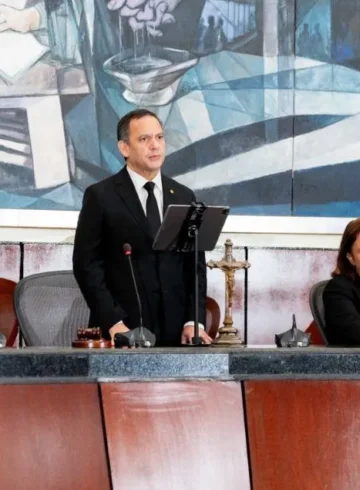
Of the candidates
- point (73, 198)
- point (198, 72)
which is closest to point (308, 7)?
point (198, 72)

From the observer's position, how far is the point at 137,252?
4.00 meters

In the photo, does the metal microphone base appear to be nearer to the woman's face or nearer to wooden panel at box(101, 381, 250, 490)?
wooden panel at box(101, 381, 250, 490)

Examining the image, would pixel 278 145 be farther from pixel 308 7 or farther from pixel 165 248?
pixel 165 248

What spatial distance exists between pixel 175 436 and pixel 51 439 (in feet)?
0.93

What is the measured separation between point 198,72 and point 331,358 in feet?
9.34

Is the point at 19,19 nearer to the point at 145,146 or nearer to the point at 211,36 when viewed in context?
the point at 211,36

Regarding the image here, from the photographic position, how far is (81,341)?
3178 mm

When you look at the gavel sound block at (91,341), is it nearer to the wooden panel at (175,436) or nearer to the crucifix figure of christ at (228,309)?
the crucifix figure of christ at (228,309)

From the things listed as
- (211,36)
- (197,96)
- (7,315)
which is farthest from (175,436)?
(211,36)

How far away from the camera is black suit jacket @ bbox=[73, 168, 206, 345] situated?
13.0ft

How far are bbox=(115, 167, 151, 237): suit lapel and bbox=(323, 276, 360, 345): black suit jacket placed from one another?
686mm

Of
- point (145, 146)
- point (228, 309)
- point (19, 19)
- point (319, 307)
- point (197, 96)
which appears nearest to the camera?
point (228, 309)

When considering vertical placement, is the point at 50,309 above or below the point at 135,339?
below

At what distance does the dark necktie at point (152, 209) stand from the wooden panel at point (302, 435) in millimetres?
1380
